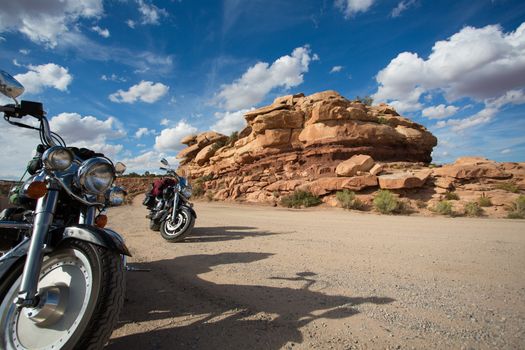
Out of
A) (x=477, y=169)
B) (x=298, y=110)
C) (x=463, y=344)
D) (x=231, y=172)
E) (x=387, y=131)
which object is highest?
(x=298, y=110)

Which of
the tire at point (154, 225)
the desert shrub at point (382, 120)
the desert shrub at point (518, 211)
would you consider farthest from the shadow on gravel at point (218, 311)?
the desert shrub at point (382, 120)

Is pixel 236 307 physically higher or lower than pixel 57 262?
lower

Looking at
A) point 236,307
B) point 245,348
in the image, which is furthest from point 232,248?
point 245,348

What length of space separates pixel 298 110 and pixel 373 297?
24243mm

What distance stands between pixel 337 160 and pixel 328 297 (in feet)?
66.1

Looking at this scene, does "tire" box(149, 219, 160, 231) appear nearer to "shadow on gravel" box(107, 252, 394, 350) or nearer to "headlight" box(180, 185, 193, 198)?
"headlight" box(180, 185, 193, 198)

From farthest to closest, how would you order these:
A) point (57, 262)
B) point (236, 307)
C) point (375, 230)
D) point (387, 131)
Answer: point (387, 131) < point (375, 230) < point (236, 307) < point (57, 262)

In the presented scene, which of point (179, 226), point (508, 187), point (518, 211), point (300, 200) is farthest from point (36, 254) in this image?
point (508, 187)

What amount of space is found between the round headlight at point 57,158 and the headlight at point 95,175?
0.10 m

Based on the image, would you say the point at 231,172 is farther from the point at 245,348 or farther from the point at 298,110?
the point at 245,348

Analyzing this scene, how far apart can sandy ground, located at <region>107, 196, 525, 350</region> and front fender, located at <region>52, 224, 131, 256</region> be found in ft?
2.62

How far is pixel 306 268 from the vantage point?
392cm

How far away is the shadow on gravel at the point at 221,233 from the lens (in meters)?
6.36

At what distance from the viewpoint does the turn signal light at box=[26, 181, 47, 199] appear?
1.88 m
